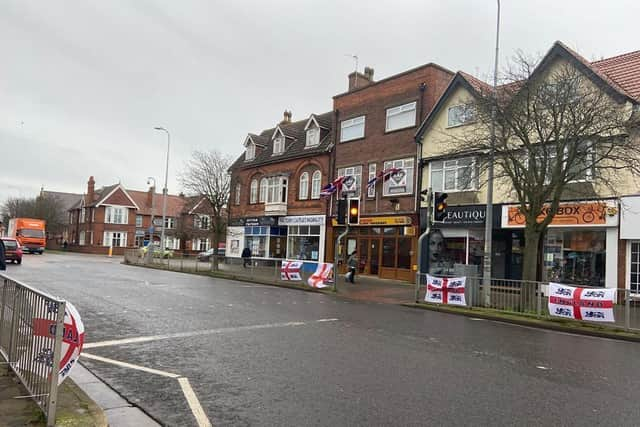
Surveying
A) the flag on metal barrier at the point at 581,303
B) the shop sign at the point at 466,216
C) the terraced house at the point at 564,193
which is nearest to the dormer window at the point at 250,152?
the terraced house at the point at 564,193

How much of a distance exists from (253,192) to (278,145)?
13.5 feet

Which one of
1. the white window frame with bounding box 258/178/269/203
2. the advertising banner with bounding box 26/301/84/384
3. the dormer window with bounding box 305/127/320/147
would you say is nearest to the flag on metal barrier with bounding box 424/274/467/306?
the advertising banner with bounding box 26/301/84/384

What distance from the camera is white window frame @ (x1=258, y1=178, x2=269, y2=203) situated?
3409 cm

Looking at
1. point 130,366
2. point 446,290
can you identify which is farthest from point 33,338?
point 446,290

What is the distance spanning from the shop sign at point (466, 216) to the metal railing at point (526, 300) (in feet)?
20.8

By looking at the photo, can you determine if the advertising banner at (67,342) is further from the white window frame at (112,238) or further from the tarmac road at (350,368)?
the white window frame at (112,238)

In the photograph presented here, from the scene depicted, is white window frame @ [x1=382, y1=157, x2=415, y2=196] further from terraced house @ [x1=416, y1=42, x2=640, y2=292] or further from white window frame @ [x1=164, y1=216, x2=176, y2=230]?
white window frame @ [x1=164, y1=216, x2=176, y2=230]

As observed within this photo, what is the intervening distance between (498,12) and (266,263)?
21727 mm

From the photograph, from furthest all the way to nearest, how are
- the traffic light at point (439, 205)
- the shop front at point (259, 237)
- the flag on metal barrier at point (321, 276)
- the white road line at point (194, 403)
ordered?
1. the shop front at point (259, 237)
2. the flag on metal barrier at point (321, 276)
3. the traffic light at point (439, 205)
4. the white road line at point (194, 403)

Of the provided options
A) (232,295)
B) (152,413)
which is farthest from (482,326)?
(152,413)

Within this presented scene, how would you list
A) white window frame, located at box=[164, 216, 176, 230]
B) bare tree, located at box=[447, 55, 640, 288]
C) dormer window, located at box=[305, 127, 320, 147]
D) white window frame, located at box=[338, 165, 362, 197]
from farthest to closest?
white window frame, located at box=[164, 216, 176, 230]
dormer window, located at box=[305, 127, 320, 147]
white window frame, located at box=[338, 165, 362, 197]
bare tree, located at box=[447, 55, 640, 288]

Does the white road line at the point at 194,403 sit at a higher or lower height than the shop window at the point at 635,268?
lower

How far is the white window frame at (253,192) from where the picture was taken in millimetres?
35281

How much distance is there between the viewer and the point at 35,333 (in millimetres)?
4801
